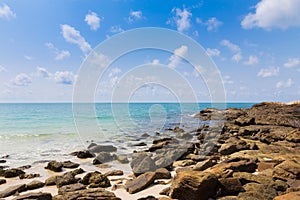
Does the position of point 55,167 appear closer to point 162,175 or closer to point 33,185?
point 33,185

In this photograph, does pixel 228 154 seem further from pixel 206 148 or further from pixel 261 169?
pixel 261 169

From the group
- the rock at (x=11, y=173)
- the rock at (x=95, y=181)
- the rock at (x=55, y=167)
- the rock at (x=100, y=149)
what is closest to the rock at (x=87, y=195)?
the rock at (x=95, y=181)

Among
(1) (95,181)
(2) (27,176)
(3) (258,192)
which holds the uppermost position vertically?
(3) (258,192)

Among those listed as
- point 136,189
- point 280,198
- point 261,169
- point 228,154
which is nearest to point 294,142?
point 228,154

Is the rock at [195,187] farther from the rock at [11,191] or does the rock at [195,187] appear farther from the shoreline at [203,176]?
the rock at [11,191]

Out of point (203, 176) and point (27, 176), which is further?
point (27, 176)

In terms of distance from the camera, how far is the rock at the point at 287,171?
5504 millimetres

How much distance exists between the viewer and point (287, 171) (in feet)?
18.6

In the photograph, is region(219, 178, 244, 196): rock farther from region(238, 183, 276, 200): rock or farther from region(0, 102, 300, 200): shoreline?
region(238, 183, 276, 200): rock

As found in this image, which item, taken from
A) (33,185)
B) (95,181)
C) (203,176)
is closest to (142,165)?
(95,181)

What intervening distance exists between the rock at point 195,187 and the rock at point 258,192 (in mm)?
599

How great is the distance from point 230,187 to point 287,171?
6.16ft

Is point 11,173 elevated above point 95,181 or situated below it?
below

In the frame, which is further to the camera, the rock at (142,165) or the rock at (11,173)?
the rock at (11,173)
